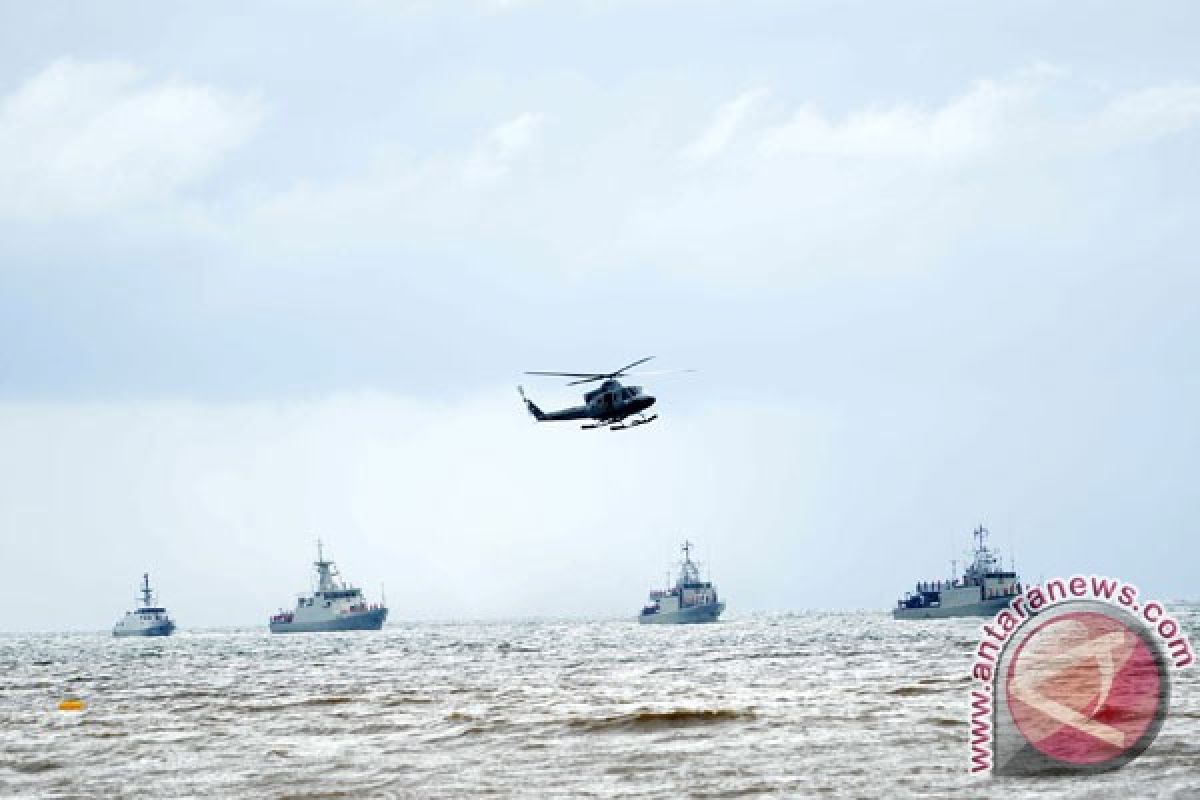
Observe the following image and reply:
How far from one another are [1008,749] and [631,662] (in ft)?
162

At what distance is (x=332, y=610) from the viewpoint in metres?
192

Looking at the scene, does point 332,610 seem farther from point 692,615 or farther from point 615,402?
point 615,402

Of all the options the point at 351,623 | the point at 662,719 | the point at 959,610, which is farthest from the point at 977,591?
the point at 662,719

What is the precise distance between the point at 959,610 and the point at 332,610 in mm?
85289

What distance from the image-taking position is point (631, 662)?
233ft

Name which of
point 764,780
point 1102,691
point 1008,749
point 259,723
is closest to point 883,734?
point 1008,749

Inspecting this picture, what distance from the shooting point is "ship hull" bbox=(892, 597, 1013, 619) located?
525 feet

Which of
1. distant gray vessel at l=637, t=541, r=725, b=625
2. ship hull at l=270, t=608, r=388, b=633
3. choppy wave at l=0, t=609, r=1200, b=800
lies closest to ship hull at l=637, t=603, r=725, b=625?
distant gray vessel at l=637, t=541, r=725, b=625

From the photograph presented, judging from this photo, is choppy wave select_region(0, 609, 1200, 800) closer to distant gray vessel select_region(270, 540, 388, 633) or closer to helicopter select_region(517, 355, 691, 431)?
helicopter select_region(517, 355, 691, 431)

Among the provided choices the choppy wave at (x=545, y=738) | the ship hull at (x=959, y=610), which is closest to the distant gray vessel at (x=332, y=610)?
the ship hull at (x=959, y=610)

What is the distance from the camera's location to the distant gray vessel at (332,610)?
19050cm

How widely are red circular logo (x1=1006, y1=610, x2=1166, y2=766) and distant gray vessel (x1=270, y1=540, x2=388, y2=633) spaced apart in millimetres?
144160

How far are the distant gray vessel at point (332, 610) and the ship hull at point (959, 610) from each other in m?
71.9

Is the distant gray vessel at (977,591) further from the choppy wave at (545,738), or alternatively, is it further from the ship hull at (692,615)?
the choppy wave at (545,738)
